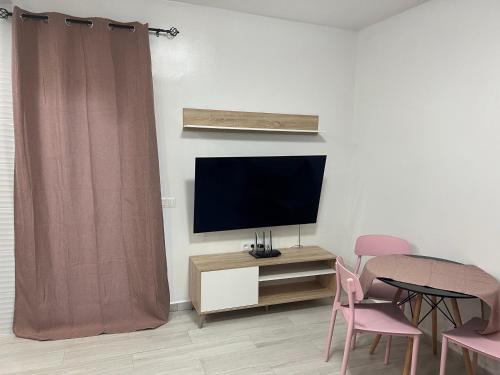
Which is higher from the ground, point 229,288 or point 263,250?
point 263,250

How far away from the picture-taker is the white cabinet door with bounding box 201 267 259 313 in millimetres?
3146

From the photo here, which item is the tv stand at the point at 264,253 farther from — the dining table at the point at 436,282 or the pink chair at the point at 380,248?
the dining table at the point at 436,282

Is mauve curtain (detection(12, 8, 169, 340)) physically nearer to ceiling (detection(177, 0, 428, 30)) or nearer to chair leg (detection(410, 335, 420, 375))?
ceiling (detection(177, 0, 428, 30))

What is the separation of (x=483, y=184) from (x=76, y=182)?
9.81 ft

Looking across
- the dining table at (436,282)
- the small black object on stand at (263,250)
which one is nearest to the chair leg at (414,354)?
the dining table at (436,282)

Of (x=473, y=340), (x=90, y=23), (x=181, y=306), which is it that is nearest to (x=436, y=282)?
(x=473, y=340)

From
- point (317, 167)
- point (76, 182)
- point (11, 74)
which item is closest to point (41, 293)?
point (76, 182)

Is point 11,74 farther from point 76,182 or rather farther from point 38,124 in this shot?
point 76,182

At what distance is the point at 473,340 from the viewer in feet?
7.13

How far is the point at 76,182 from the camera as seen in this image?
115 inches

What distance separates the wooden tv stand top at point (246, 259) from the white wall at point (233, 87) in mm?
109

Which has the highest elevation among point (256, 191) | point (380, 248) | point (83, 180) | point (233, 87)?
point (233, 87)

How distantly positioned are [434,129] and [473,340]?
5.24 feet

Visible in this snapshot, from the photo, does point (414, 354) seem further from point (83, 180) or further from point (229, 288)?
point (83, 180)
